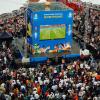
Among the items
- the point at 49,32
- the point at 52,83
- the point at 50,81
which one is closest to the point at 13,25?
the point at 49,32

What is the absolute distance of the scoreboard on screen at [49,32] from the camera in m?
25.2

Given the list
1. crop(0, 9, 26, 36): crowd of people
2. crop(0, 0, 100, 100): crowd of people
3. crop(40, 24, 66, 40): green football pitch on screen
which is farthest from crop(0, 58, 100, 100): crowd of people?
crop(0, 9, 26, 36): crowd of people

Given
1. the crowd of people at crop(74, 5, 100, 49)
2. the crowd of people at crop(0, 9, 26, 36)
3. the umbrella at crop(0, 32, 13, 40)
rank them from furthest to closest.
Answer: the crowd of people at crop(0, 9, 26, 36) < the crowd of people at crop(74, 5, 100, 49) < the umbrella at crop(0, 32, 13, 40)

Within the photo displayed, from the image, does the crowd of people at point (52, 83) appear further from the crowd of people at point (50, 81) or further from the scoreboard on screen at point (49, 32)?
the scoreboard on screen at point (49, 32)

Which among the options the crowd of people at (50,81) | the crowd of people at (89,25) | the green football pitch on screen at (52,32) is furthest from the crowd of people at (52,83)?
the crowd of people at (89,25)

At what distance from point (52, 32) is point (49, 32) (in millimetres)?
254

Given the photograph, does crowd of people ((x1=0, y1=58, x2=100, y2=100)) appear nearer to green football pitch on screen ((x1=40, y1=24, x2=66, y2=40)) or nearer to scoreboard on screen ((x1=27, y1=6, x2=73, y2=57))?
scoreboard on screen ((x1=27, y1=6, x2=73, y2=57))

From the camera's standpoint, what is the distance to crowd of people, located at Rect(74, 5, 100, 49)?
27812 mm

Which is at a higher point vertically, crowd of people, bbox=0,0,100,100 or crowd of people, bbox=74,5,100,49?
crowd of people, bbox=74,5,100,49

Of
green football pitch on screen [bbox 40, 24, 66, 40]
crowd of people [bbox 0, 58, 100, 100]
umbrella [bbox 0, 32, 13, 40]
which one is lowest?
crowd of people [bbox 0, 58, 100, 100]

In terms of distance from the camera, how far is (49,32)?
84.4 feet

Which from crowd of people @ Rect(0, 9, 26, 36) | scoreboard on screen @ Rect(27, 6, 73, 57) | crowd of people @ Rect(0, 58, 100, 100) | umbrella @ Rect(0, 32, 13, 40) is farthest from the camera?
crowd of people @ Rect(0, 9, 26, 36)

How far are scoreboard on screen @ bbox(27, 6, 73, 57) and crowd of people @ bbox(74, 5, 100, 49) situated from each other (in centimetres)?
237

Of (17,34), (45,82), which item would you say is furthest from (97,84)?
(17,34)
